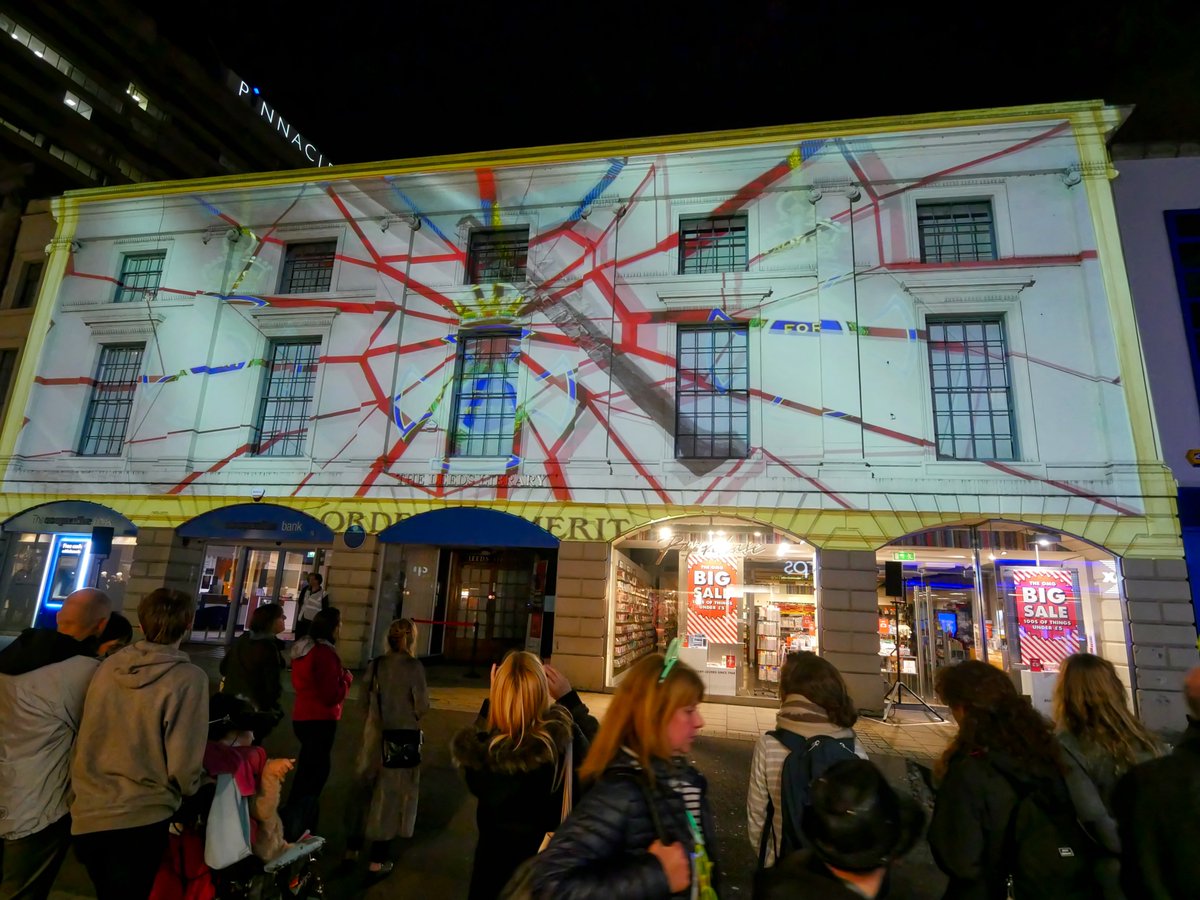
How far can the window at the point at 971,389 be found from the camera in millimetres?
12688

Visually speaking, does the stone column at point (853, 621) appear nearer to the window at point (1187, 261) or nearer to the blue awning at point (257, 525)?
the window at point (1187, 261)

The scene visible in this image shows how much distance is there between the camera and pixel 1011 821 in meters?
2.80

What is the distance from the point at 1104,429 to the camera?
11875 millimetres

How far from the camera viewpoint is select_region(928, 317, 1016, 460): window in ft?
41.6

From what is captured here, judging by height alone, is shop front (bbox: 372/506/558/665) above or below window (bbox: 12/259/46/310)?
below

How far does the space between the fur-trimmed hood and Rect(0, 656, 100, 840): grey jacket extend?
2.16 metres

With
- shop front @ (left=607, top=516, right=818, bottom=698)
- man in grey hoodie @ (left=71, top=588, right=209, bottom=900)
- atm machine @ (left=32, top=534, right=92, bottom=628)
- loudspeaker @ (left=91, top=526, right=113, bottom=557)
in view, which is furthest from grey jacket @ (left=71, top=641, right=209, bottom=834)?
atm machine @ (left=32, top=534, right=92, bottom=628)

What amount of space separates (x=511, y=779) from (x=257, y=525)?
14.0 m

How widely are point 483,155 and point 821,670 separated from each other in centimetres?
1553

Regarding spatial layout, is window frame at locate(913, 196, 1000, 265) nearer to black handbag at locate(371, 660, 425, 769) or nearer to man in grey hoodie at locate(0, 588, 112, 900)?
black handbag at locate(371, 660, 425, 769)

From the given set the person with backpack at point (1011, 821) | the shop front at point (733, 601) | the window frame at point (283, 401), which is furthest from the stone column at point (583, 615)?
the person with backpack at point (1011, 821)

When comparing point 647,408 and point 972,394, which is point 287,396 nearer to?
point 647,408

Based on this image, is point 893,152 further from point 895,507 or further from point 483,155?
point 483,155

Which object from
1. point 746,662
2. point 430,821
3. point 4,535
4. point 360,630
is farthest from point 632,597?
point 4,535
